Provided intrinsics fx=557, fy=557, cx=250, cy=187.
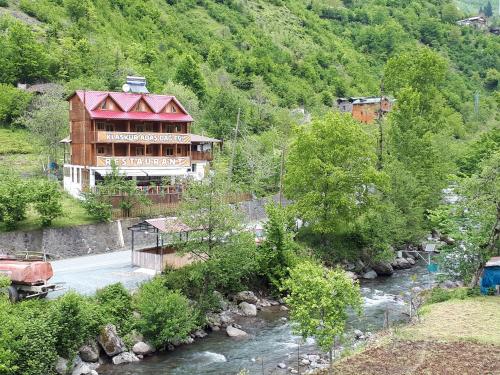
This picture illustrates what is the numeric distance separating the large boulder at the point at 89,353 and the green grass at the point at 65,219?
14670 millimetres

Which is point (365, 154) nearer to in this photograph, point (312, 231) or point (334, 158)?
point (334, 158)

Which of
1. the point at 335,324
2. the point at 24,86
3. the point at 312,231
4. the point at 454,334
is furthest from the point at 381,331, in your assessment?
the point at 24,86

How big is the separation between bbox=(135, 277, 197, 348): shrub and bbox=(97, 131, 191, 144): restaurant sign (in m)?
22.8

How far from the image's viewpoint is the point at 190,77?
90312mm

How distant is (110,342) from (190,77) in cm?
6903

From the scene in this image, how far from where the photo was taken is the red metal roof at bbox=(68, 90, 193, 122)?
161 feet

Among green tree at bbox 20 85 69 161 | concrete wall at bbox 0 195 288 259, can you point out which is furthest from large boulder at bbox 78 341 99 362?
green tree at bbox 20 85 69 161

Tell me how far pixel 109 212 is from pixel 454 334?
85.0 feet

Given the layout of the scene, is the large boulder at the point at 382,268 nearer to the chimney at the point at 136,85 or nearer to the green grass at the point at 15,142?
the chimney at the point at 136,85

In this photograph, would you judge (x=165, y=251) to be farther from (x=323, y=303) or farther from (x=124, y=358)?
(x=323, y=303)

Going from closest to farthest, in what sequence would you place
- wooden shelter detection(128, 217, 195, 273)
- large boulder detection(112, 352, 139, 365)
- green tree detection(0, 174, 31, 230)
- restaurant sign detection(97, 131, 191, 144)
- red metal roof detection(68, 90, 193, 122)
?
1. large boulder detection(112, 352, 139, 365)
2. wooden shelter detection(128, 217, 195, 273)
3. green tree detection(0, 174, 31, 230)
4. restaurant sign detection(97, 131, 191, 144)
5. red metal roof detection(68, 90, 193, 122)

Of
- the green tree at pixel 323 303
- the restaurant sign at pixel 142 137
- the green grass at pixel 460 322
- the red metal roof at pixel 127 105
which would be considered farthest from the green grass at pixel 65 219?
the green grass at pixel 460 322

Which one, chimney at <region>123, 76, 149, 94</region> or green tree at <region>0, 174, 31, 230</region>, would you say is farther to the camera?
chimney at <region>123, 76, 149, 94</region>

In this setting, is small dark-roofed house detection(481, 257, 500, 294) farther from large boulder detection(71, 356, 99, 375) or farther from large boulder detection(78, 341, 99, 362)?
large boulder detection(71, 356, 99, 375)
